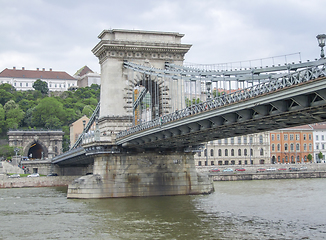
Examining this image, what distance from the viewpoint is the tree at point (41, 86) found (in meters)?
165

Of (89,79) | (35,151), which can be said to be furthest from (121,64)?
(89,79)

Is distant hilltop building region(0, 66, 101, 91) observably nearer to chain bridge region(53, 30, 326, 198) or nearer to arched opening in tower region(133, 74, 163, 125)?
chain bridge region(53, 30, 326, 198)

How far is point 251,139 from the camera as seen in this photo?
344 ft

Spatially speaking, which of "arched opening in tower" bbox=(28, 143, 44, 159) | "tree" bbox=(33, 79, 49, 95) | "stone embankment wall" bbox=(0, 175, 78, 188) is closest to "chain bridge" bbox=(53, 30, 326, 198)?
"stone embankment wall" bbox=(0, 175, 78, 188)

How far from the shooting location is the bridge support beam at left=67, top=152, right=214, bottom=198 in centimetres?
4391

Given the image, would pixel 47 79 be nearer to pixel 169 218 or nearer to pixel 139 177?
pixel 139 177

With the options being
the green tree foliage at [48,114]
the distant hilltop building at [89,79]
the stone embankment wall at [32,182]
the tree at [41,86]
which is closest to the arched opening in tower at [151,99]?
the stone embankment wall at [32,182]

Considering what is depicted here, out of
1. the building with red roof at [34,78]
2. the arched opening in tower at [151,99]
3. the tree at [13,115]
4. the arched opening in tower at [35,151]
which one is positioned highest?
the building with red roof at [34,78]

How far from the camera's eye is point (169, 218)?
3241 centimetres

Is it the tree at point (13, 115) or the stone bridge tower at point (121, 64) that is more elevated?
the tree at point (13, 115)

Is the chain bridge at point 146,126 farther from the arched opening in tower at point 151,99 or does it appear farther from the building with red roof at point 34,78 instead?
the building with red roof at point 34,78

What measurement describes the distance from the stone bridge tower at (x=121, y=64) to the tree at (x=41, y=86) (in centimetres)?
12031

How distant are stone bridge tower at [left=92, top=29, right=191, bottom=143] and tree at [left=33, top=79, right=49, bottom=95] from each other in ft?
395

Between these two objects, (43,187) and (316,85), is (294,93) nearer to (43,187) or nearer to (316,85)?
(316,85)
